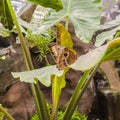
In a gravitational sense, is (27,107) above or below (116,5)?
below

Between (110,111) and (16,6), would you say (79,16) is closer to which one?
(110,111)

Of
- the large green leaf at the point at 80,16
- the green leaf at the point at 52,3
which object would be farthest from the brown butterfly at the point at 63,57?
the green leaf at the point at 52,3

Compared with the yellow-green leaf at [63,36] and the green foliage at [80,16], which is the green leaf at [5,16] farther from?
the yellow-green leaf at [63,36]

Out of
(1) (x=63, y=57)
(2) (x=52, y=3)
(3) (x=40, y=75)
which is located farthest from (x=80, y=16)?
(3) (x=40, y=75)

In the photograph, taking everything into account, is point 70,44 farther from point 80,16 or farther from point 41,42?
point 41,42

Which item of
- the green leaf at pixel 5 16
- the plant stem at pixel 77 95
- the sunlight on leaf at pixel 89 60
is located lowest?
the plant stem at pixel 77 95

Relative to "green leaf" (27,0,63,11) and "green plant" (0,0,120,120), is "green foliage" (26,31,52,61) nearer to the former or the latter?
"green plant" (0,0,120,120)

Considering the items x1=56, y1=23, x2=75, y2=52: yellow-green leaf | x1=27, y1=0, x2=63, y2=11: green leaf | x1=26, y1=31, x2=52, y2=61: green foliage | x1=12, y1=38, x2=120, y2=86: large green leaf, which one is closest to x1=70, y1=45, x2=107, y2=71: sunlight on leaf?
x1=12, y1=38, x2=120, y2=86: large green leaf

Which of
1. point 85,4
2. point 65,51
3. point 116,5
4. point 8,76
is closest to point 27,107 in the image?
point 8,76
